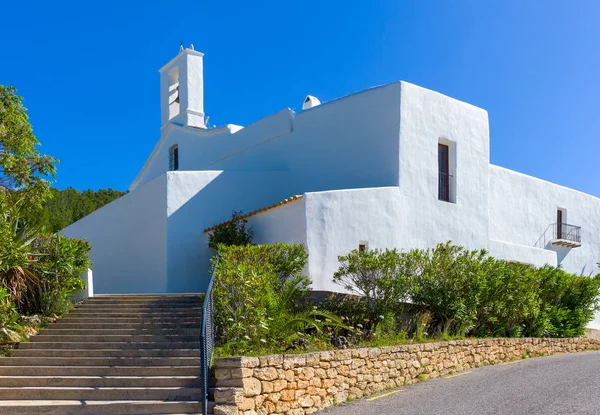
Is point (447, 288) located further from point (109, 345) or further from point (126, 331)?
point (109, 345)

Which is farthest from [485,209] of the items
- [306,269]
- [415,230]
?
[306,269]

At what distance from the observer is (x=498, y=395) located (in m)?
10.9

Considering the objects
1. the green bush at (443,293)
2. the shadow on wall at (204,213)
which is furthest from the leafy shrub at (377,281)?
the shadow on wall at (204,213)

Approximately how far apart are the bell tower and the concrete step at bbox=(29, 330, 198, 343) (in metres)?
13.2

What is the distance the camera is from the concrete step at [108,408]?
9.56 m

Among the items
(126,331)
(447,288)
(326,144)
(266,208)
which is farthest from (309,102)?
(126,331)

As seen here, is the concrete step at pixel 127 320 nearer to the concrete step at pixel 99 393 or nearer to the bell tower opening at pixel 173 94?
the concrete step at pixel 99 393

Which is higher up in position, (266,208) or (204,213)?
(266,208)

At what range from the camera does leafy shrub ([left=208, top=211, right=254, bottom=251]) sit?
17.3 meters

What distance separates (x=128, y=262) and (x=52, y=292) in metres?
6.48

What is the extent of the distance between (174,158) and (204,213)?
700cm

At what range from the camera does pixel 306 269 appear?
49.0 feet

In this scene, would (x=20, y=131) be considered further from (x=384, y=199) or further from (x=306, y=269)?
(x=384, y=199)

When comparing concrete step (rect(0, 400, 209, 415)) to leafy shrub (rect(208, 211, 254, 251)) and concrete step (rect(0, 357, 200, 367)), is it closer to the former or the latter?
concrete step (rect(0, 357, 200, 367))
